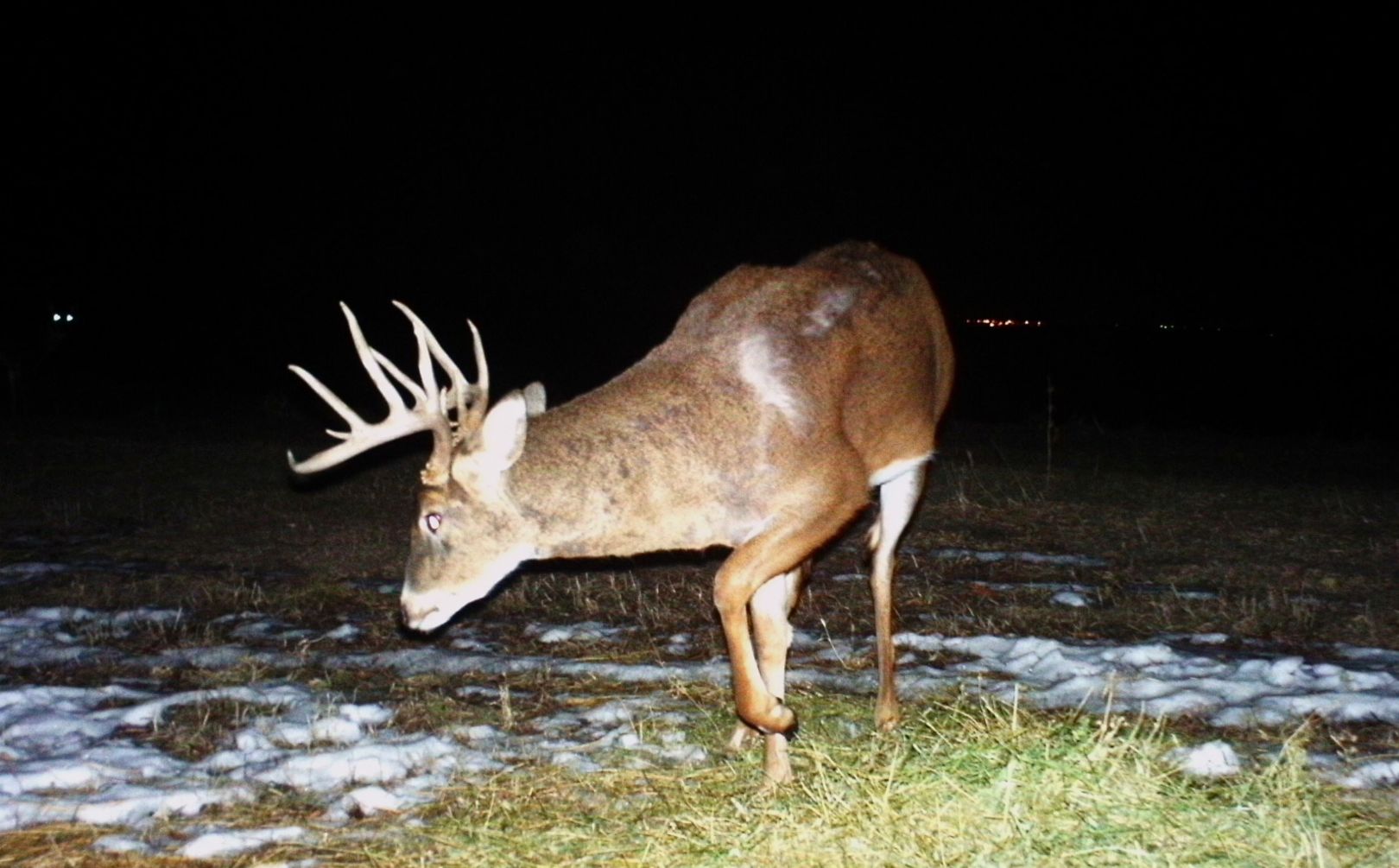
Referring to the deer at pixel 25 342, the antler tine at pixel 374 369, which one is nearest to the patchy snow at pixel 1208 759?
the antler tine at pixel 374 369

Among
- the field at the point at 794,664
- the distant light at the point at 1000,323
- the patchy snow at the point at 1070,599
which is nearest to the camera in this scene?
the field at the point at 794,664

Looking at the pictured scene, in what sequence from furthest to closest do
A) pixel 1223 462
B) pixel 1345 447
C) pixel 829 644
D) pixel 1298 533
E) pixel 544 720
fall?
1. pixel 1345 447
2. pixel 1223 462
3. pixel 1298 533
4. pixel 829 644
5. pixel 544 720

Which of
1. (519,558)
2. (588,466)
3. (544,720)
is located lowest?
(544,720)

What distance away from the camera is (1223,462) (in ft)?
45.3

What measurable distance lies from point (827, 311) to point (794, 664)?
5.48 feet

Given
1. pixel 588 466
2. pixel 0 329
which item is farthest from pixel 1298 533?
pixel 0 329

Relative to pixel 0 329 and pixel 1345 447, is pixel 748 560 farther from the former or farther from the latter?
pixel 0 329

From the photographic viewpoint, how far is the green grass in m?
3.90

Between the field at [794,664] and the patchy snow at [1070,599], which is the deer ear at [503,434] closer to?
the field at [794,664]

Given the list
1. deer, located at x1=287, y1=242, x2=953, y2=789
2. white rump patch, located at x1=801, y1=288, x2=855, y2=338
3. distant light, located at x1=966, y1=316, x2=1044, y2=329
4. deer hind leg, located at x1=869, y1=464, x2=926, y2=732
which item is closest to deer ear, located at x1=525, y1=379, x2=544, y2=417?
deer, located at x1=287, y1=242, x2=953, y2=789

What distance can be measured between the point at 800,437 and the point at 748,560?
550mm

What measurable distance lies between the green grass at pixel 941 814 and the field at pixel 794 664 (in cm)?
1

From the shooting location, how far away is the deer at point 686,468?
204 inches

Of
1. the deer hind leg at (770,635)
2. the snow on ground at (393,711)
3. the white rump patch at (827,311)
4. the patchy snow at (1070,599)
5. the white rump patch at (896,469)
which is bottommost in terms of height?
the snow on ground at (393,711)
